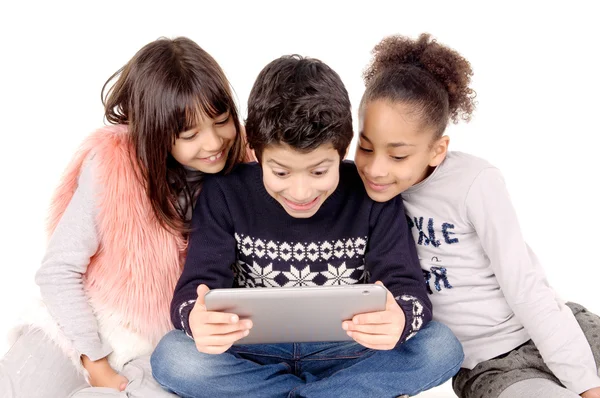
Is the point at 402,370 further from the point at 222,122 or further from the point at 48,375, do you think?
the point at 48,375

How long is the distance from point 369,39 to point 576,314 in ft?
4.15

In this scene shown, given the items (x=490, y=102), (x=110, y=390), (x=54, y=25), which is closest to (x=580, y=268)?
(x=490, y=102)

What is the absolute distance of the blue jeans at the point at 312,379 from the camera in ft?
6.42

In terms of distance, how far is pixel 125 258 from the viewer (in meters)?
2.15

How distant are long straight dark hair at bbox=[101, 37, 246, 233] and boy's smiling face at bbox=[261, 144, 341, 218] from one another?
0.23 metres

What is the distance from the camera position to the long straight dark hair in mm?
2004

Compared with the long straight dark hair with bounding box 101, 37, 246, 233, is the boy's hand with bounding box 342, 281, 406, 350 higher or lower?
lower

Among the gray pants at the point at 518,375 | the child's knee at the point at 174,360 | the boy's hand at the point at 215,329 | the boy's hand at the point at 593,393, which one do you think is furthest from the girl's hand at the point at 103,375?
the boy's hand at the point at 593,393

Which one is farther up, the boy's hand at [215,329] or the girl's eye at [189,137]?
the girl's eye at [189,137]

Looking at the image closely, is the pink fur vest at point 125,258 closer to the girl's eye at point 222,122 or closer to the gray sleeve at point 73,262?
the gray sleeve at point 73,262

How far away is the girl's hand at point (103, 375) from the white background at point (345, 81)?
91 centimetres

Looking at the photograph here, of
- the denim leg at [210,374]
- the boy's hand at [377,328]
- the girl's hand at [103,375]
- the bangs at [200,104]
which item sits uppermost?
the bangs at [200,104]

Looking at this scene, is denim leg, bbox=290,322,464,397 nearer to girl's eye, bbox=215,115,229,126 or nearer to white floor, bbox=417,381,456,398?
white floor, bbox=417,381,456,398

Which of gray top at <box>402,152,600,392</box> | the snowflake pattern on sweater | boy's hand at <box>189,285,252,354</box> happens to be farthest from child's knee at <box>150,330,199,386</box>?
gray top at <box>402,152,600,392</box>
